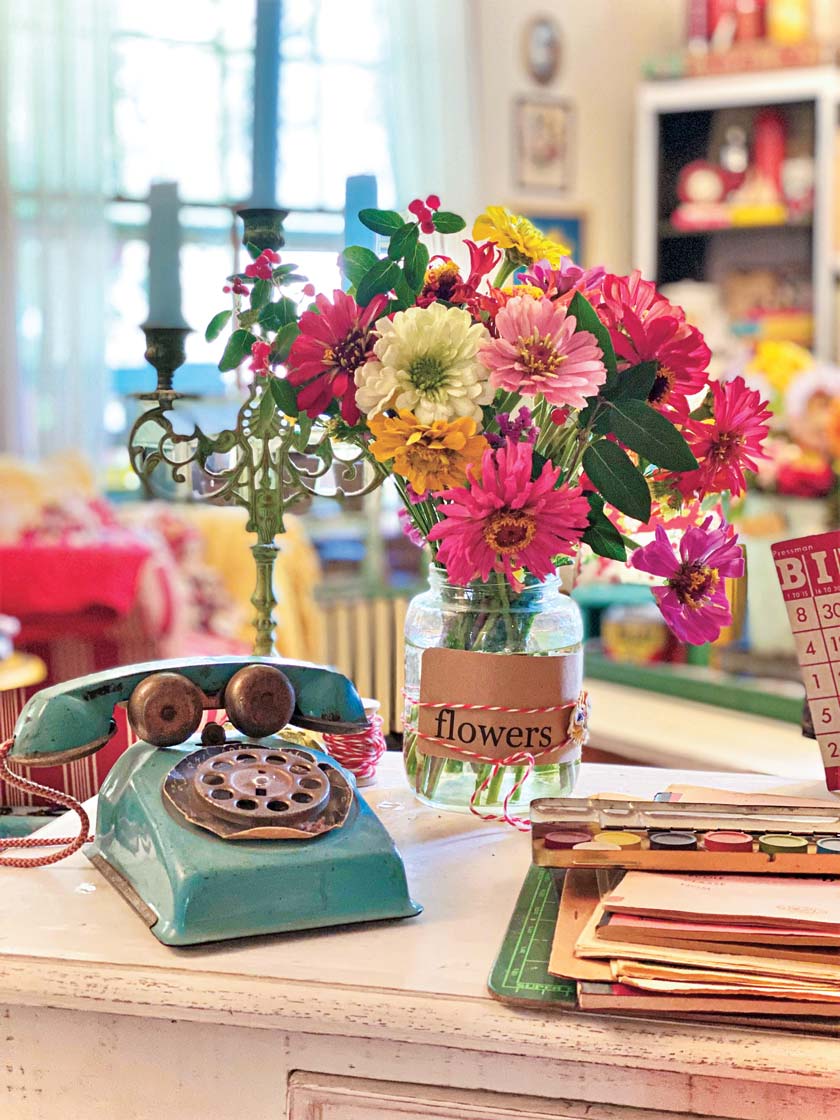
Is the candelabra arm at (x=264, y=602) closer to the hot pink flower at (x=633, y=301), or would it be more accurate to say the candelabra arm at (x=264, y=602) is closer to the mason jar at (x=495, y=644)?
the mason jar at (x=495, y=644)

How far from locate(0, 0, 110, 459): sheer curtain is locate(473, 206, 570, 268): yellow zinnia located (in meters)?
→ 3.85

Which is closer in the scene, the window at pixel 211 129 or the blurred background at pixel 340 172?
the blurred background at pixel 340 172

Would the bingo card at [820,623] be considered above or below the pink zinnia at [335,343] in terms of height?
below

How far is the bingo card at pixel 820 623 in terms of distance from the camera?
3.31 ft

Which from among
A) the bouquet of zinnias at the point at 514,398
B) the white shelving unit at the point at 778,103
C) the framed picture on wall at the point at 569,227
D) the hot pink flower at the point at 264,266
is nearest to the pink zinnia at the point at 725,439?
the bouquet of zinnias at the point at 514,398

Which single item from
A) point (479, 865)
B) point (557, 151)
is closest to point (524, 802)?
point (479, 865)

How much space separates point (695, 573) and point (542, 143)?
461 cm

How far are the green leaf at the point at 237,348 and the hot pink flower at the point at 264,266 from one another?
43 mm

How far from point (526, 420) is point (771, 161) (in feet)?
14.6

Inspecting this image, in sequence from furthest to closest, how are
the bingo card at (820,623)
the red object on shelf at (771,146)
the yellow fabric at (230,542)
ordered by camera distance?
1. the red object on shelf at (771,146)
2. the yellow fabric at (230,542)
3. the bingo card at (820,623)

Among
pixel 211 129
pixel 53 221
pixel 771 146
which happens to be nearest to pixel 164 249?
pixel 53 221

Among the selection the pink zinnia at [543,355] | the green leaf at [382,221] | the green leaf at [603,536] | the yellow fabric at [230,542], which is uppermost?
the green leaf at [382,221]

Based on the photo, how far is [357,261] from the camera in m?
0.96

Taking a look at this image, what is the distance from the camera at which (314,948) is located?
2.57 feet
